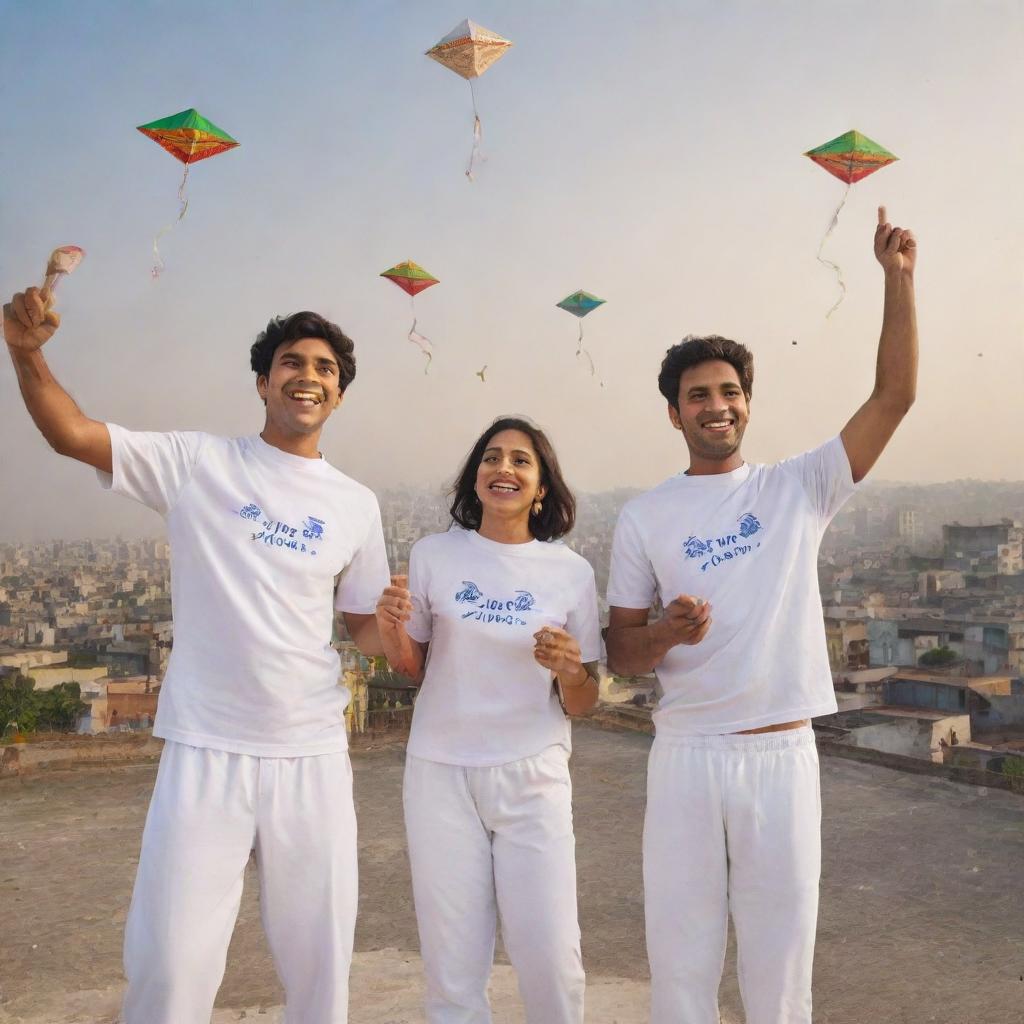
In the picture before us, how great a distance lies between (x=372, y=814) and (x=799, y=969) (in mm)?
5607

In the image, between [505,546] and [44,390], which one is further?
[505,546]

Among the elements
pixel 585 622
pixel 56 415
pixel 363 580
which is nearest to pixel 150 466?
pixel 56 415

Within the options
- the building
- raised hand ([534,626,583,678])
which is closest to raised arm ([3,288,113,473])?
raised hand ([534,626,583,678])

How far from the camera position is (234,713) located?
87.4 inches

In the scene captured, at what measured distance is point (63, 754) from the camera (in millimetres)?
8914

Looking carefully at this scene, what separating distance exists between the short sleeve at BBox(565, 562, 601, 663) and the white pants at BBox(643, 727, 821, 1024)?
1.15 ft

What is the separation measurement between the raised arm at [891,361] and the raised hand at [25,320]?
1.92m

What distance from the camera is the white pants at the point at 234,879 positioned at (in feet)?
6.91

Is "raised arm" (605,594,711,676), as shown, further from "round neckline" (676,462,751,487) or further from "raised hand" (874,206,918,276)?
"raised hand" (874,206,918,276)

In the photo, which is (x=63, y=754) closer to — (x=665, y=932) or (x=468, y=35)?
(x=468, y=35)

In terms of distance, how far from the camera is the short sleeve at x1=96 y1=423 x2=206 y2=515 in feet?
7.55

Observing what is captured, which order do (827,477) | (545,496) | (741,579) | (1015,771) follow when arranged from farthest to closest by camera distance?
(1015,771), (545,496), (827,477), (741,579)

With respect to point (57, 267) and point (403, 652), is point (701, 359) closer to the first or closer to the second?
point (403, 652)

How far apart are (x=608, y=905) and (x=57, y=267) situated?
4.57 m
